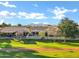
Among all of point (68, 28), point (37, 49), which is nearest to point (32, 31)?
point (37, 49)

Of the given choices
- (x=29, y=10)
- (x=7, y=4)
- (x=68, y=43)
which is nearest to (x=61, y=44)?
(x=68, y=43)

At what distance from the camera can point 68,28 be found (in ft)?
11.4

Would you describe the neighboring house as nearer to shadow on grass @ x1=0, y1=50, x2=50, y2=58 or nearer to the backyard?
the backyard

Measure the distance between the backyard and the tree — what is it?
0.37 feet

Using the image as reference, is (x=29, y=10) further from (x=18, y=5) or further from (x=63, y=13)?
(x=63, y=13)

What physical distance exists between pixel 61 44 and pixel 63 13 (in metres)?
0.39

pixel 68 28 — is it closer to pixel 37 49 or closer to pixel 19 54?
pixel 37 49

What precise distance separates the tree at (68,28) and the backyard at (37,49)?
113mm

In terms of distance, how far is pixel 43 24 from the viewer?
3.48 metres

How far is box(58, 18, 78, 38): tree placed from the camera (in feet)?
11.4

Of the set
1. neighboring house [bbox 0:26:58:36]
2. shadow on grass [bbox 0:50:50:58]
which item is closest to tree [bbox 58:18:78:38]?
neighboring house [bbox 0:26:58:36]

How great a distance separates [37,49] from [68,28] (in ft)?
1.51

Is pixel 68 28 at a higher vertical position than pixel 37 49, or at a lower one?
higher

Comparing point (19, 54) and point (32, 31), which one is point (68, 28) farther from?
point (19, 54)
